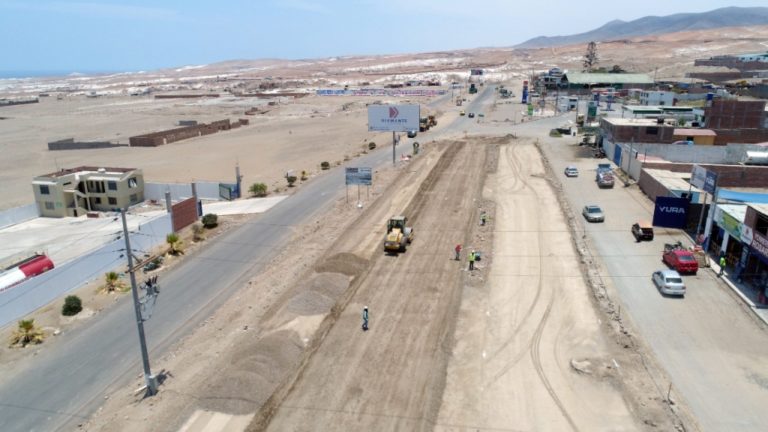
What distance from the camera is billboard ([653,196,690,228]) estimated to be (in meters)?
36.5

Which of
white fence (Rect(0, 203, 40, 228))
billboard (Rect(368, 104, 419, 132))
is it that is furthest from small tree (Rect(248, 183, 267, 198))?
billboard (Rect(368, 104, 419, 132))

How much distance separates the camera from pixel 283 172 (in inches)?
2470

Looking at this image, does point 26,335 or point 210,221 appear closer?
point 26,335

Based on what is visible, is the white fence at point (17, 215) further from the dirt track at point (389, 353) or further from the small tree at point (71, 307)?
the dirt track at point (389, 353)

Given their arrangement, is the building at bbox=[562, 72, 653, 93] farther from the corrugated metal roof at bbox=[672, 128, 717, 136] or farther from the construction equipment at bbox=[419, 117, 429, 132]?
the corrugated metal roof at bbox=[672, 128, 717, 136]

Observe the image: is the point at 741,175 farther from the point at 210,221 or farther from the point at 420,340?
the point at 210,221

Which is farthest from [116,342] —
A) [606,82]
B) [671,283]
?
[606,82]

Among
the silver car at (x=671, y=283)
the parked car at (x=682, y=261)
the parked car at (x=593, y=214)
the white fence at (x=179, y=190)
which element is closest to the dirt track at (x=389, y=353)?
the silver car at (x=671, y=283)

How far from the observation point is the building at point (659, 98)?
326 feet

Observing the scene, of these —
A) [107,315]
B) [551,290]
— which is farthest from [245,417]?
[551,290]

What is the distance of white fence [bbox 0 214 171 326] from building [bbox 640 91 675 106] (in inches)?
3886

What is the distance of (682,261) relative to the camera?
29609 mm

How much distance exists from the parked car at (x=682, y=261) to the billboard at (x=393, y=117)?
132 feet

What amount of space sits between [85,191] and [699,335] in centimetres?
4932
